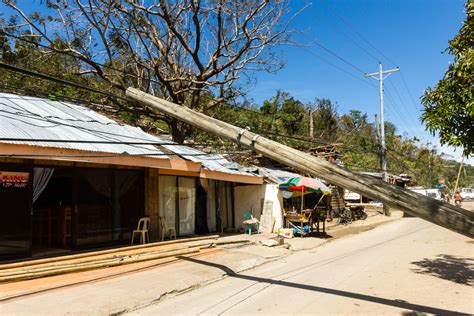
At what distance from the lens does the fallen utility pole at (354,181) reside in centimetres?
432

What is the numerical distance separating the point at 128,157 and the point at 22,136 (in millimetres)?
2663

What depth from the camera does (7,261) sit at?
8.89 metres

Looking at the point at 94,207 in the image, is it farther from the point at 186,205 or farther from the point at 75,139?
the point at 186,205

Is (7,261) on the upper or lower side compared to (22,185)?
lower

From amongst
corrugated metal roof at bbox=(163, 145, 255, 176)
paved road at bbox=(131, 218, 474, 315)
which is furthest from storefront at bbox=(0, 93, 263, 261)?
paved road at bbox=(131, 218, 474, 315)

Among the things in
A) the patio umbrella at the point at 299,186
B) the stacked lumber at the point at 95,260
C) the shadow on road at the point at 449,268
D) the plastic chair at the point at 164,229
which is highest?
the patio umbrella at the point at 299,186

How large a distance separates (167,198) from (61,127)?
5.01 m

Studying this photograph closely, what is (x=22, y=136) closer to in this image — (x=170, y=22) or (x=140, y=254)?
(x=140, y=254)

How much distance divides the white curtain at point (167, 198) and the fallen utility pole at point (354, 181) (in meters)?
7.64

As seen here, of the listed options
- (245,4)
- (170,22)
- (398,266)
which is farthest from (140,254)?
(245,4)

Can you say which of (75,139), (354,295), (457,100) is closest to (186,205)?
(75,139)

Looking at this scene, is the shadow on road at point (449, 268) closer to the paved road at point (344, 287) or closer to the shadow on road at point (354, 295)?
the paved road at point (344, 287)

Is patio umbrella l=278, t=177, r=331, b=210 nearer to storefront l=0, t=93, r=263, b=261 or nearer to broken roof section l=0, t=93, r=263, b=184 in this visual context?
storefront l=0, t=93, r=263, b=261

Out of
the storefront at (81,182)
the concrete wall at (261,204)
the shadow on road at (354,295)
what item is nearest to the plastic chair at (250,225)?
the concrete wall at (261,204)
